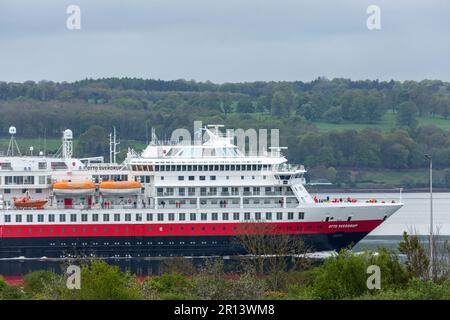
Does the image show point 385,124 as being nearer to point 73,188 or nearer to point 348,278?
point 73,188

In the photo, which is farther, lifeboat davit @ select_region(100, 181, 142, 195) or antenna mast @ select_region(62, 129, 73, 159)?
antenna mast @ select_region(62, 129, 73, 159)

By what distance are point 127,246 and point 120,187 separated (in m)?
2.72

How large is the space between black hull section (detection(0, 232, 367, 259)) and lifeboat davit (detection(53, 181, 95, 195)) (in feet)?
6.83

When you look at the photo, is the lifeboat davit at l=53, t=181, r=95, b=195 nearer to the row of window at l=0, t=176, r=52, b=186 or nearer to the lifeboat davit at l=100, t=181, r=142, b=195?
the lifeboat davit at l=100, t=181, r=142, b=195

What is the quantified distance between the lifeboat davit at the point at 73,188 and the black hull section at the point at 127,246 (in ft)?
6.83

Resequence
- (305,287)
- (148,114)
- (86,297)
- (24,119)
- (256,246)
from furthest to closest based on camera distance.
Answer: (148,114) < (24,119) < (256,246) < (305,287) < (86,297)

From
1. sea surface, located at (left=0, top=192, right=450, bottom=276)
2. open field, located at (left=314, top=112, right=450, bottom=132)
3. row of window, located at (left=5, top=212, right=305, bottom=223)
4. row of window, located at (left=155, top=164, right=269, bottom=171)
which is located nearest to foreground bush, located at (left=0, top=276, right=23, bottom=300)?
sea surface, located at (left=0, top=192, right=450, bottom=276)

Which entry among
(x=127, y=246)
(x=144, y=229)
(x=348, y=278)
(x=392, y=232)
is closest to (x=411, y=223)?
(x=392, y=232)

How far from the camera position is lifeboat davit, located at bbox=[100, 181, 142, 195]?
6656cm

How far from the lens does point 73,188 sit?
6669cm

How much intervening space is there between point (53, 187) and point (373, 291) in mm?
26728

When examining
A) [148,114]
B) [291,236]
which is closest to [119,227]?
[291,236]

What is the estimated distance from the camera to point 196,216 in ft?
219
